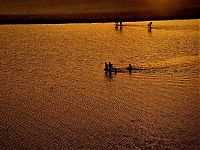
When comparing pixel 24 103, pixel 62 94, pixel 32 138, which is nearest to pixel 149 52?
pixel 62 94

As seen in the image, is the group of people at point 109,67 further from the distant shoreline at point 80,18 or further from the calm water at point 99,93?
the distant shoreline at point 80,18

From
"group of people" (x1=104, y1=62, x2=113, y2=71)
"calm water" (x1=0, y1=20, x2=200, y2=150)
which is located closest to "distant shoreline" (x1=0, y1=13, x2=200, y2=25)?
"calm water" (x1=0, y1=20, x2=200, y2=150)

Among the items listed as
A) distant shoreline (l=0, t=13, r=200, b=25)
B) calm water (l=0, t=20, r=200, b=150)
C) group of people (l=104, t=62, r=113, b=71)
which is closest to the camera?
calm water (l=0, t=20, r=200, b=150)

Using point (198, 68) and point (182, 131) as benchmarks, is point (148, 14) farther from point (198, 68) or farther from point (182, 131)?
point (182, 131)

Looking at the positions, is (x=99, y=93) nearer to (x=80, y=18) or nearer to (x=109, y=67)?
(x=109, y=67)

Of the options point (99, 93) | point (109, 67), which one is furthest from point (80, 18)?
point (99, 93)

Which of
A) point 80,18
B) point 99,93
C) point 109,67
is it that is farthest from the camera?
point 80,18

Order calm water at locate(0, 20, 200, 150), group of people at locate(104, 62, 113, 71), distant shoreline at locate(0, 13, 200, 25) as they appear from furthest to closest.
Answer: distant shoreline at locate(0, 13, 200, 25)
group of people at locate(104, 62, 113, 71)
calm water at locate(0, 20, 200, 150)

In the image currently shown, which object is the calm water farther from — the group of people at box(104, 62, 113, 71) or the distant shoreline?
the distant shoreline
